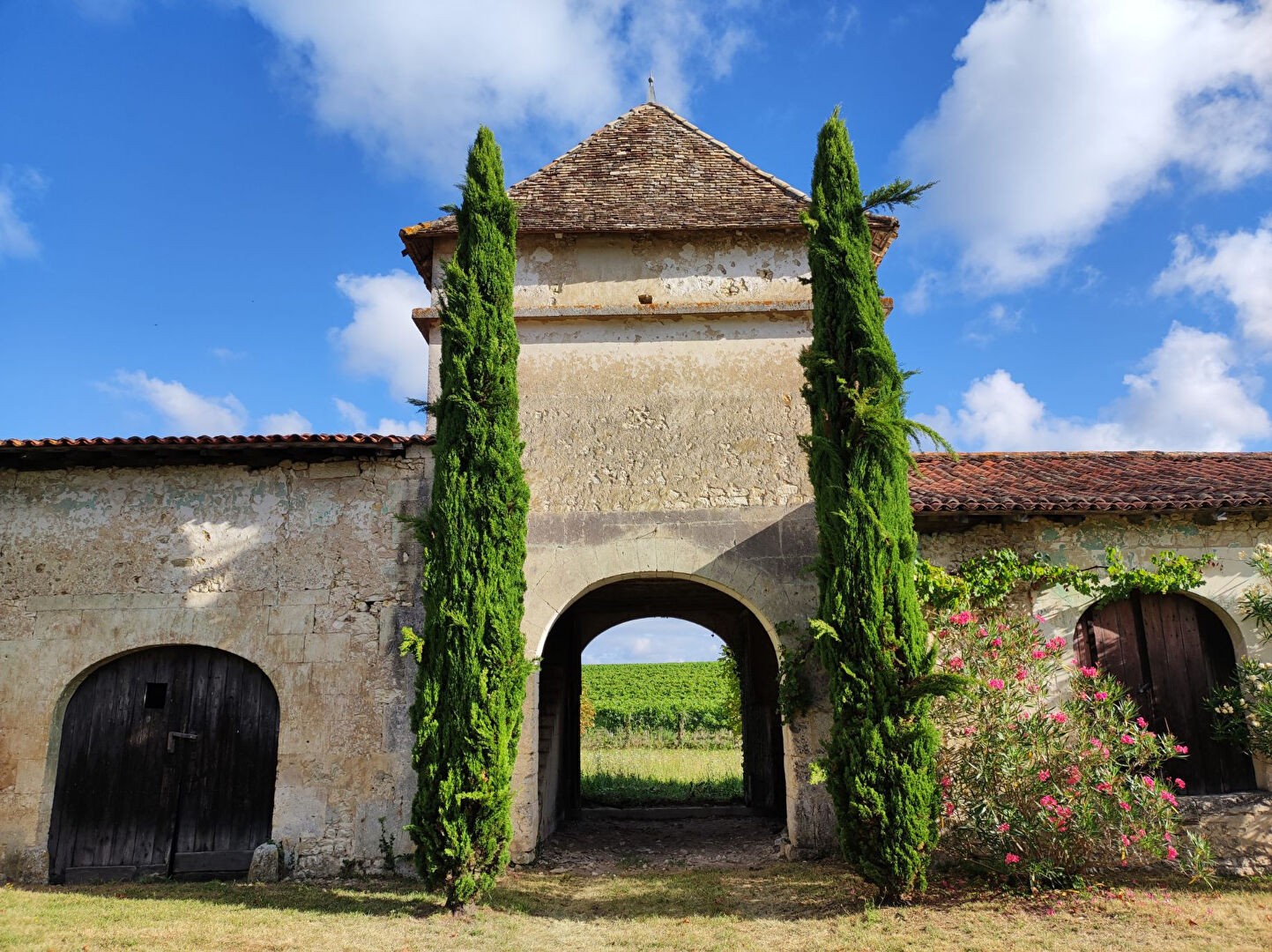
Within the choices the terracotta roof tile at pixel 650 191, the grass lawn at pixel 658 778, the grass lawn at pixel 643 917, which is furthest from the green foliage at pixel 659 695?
the grass lawn at pixel 643 917

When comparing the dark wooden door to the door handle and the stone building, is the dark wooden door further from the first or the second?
the door handle

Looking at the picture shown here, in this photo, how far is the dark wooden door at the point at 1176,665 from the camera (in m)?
7.80

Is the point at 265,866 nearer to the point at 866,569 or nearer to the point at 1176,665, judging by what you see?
the point at 866,569

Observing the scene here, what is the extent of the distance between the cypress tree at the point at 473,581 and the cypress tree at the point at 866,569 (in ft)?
8.38

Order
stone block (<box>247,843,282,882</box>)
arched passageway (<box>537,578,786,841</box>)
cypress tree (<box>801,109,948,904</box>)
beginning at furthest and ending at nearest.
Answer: arched passageway (<box>537,578,786,841</box>)
stone block (<box>247,843,282,882</box>)
cypress tree (<box>801,109,948,904</box>)

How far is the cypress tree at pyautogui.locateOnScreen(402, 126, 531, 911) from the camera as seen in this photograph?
6.39m

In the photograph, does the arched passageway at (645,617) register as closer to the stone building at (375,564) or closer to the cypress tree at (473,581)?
the stone building at (375,564)

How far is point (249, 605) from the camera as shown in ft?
25.7

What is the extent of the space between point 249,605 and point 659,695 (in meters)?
22.0

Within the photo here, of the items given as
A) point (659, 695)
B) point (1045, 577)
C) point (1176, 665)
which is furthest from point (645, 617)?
point (659, 695)

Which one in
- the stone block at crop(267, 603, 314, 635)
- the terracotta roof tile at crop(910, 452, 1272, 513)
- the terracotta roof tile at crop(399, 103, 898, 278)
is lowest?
the stone block at crop(267, 603, 314, 635)

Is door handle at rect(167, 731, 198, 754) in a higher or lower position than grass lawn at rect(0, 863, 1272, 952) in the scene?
higher

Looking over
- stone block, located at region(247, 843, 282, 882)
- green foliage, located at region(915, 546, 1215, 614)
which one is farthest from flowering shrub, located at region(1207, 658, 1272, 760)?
stone block, located at region(247, 843, 282, 882)

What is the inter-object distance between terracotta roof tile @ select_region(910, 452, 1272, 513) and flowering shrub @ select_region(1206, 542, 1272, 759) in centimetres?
84
